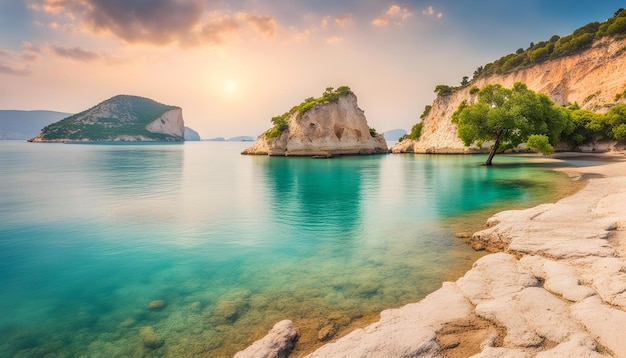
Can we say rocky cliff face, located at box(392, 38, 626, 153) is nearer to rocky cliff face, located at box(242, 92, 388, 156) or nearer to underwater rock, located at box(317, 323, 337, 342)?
rocky cliff face, located at box(242, 92, 388, 156)

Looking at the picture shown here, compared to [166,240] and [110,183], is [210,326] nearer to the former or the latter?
[166,240]

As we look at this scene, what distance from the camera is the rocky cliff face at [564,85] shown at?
A: 70938mm

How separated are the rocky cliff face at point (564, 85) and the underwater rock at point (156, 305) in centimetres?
8215

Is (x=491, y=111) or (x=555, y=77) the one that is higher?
(x=555, y=77)

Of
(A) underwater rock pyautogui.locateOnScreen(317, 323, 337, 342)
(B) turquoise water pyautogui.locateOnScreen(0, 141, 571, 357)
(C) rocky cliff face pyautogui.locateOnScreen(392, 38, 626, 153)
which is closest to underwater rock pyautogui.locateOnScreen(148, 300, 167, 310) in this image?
(B) turquoise water pyautogui.locateOnScreen(0, 141, 571, 357)

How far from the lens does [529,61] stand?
3605 inches

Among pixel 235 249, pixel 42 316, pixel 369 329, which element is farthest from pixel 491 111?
pixel 42 316

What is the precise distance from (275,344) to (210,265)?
21.8 ft

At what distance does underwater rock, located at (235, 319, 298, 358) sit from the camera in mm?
6898

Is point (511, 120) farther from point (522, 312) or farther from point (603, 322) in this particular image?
point (603, 322)

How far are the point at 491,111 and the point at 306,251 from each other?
1529 inches

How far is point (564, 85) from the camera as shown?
267ft

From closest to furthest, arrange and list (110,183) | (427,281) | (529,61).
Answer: (427,281) → (110,183) → (529,61)

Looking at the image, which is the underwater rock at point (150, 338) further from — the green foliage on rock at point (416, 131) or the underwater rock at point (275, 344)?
the green foliage on rock at point (416, 131)
